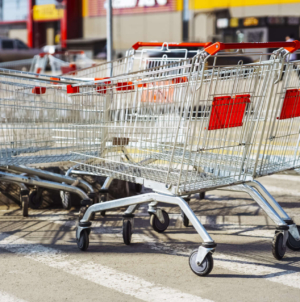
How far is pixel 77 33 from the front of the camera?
36.8 meters

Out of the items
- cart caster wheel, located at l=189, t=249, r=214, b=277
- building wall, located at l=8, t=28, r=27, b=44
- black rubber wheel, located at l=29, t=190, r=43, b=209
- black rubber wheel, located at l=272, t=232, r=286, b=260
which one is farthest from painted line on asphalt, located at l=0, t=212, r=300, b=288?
building wall, located at l=8, t=28, r=27, b=44

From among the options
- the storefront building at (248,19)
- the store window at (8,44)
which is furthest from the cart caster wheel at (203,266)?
the store window at (8,44)

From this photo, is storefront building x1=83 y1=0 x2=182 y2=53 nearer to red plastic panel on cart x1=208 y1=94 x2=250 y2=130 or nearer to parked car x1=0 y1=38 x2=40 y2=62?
parked car x1=0 y1=38 x2=40 y2=62

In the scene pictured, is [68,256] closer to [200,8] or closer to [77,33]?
[200,8]

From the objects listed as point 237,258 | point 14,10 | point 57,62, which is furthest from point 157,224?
point 14,10

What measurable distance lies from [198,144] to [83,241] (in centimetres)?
121

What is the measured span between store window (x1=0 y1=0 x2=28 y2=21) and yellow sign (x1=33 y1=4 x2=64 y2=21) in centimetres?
94

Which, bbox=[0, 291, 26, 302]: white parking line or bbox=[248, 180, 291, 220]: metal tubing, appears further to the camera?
bbox=[248, 180, 291, 220]: metal tubing

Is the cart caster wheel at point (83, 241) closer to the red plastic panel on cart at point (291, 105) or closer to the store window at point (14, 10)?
the red plastic panel on cart at point (291, 105)

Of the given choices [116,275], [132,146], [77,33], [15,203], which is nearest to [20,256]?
[116,275]

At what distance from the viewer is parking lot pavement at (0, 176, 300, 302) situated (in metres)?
3.31

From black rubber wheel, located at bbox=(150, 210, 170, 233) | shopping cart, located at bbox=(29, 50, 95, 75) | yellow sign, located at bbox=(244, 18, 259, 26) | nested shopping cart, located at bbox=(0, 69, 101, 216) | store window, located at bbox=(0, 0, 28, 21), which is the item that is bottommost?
black rubber wheel, located at bbox=(150, 210, 170, 233)

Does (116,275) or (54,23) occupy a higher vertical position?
(54,23)

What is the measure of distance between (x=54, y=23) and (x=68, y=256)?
35931 millimetres
